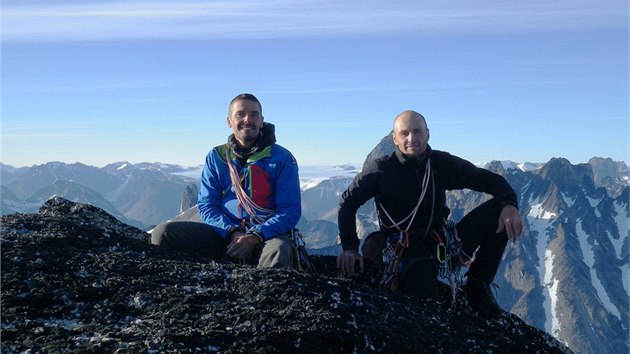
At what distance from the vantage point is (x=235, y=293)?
7918 mm

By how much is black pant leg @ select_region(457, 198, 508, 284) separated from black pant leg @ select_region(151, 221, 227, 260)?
413cm

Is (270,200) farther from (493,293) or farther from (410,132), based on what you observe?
(493,293)

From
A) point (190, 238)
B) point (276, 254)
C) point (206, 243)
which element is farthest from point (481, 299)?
point (190, 238)

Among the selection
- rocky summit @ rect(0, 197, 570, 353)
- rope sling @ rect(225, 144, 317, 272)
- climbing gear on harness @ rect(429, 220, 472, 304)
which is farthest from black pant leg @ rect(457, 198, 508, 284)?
rope sling @ rect(225, 144, 317, 272)

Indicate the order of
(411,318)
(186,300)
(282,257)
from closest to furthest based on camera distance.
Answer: (186,300), (411,318), (282,257)

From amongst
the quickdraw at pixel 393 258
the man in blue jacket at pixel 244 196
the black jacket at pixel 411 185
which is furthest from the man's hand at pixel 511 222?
the man in blue jacket at pixel 244 196

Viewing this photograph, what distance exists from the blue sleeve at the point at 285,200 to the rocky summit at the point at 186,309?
5.03 feet

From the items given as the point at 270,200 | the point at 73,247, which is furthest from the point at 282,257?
the point at 73,247

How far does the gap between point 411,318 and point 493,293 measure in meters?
3.20

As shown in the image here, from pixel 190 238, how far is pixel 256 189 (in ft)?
4.57

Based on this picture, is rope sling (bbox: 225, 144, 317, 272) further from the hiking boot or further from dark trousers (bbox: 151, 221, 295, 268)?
the hiking boot

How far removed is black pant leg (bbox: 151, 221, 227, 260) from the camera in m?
10.6

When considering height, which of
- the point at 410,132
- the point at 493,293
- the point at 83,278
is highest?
the point at 410,132

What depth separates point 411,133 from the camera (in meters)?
11.0
